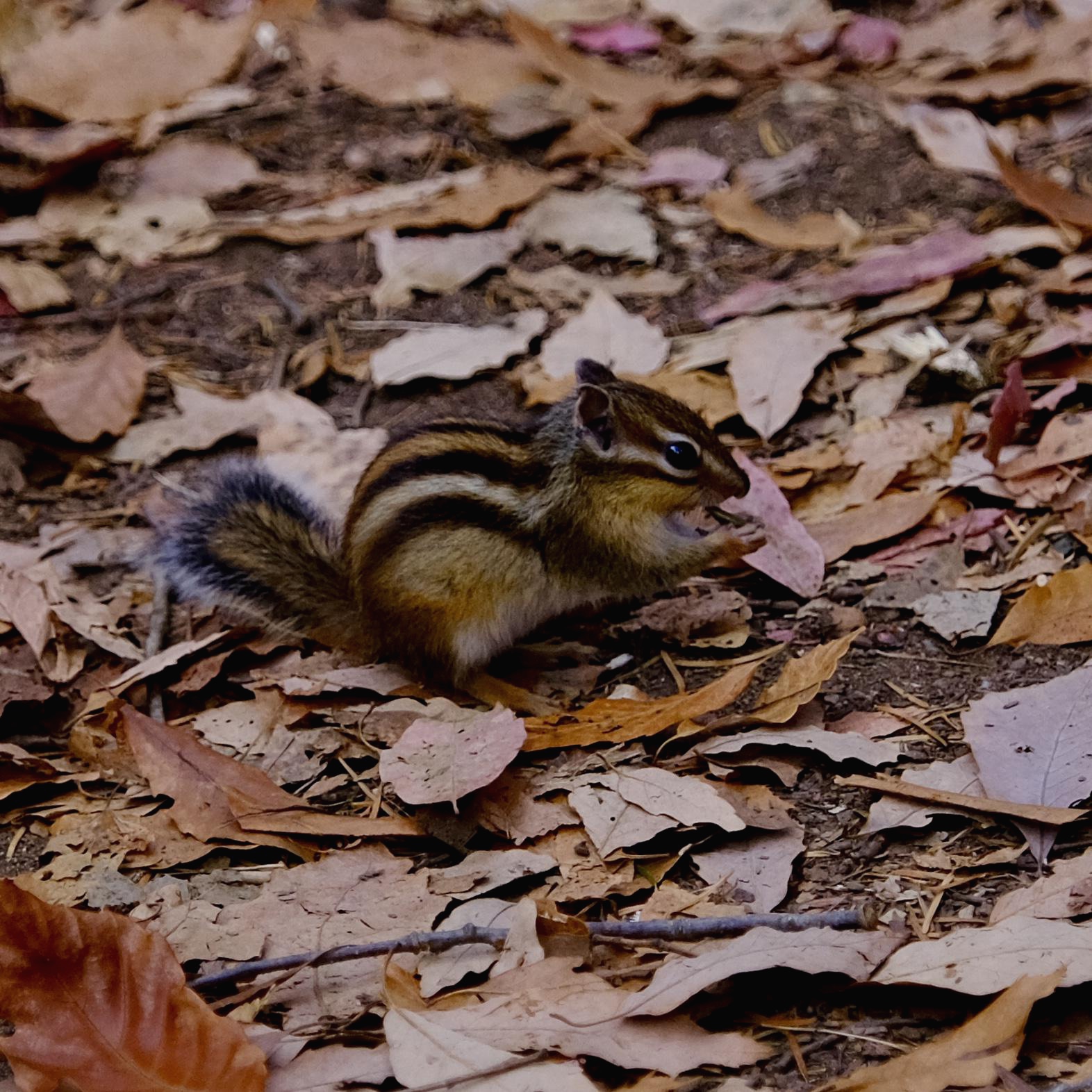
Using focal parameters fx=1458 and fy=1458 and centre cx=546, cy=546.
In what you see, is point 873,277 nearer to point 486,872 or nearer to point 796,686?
point 796,686

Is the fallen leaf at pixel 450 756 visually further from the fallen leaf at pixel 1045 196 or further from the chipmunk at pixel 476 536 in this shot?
the fallen leaf at pixel 1045 196

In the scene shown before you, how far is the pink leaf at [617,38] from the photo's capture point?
6.66m

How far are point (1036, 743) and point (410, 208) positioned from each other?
359 cm

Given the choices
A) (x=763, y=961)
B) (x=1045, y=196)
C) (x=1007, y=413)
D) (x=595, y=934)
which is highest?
(x=1045, y=196)

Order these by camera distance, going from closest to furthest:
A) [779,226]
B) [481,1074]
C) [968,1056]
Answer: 1. [968,1056]
2. [481,1074]
3. [779,226]

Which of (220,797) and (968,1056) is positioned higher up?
(968,1056)

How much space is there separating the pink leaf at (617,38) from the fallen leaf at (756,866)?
467 cm

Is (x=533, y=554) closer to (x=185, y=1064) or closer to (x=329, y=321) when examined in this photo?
(x=185, y=1064)

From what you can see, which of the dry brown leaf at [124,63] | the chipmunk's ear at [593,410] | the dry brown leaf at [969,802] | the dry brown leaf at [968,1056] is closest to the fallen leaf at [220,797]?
the dry brown leaf at [969,802]

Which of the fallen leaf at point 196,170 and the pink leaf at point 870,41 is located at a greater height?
the pink leaf at point 870,41

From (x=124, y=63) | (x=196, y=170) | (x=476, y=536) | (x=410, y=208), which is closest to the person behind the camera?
(x=476, y=536)

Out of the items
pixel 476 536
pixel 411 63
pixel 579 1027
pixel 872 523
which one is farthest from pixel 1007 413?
pixel 411 63

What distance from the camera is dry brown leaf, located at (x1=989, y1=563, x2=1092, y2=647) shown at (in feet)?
11.0

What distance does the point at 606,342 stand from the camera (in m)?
4.84
